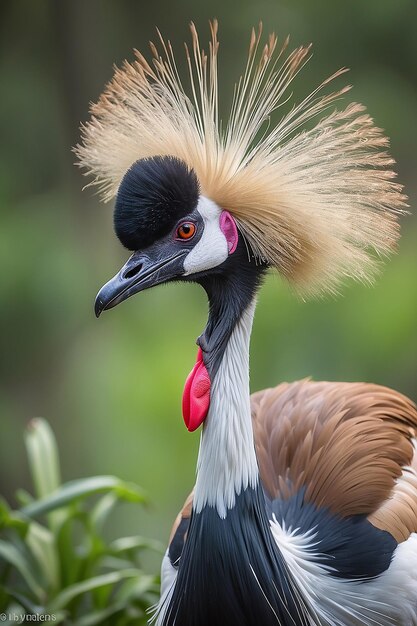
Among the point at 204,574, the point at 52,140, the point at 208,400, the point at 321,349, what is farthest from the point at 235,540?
the point at 52,140

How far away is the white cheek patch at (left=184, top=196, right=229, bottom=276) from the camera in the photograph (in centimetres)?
193

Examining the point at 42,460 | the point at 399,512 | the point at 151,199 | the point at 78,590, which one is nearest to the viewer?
the point at 151,199

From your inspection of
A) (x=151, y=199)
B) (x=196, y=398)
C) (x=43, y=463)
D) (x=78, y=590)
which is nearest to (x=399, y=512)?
(x=196, y=398)

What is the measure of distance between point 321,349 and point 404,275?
492 mm

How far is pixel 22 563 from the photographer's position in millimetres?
2842

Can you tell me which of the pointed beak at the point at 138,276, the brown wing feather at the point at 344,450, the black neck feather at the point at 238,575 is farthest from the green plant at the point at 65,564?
the pointed beak at the point at 138,276

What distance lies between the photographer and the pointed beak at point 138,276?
6.05 ft

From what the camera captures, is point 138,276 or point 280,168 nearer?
point 138,276

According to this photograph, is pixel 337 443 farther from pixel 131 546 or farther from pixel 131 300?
pixel 131 300

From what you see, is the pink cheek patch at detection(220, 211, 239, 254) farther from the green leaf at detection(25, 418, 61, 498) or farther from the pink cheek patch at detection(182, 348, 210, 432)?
the green leaf at detection(25, 418, 61, 498)

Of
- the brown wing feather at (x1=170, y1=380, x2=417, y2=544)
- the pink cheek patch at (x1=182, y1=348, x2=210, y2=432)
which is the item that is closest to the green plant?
the brown wing feather at (x1=170, y1=380, x2=417, y2=544)

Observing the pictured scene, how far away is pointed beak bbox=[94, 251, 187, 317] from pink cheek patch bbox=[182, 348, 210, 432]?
192mm

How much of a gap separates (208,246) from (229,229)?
7 cm

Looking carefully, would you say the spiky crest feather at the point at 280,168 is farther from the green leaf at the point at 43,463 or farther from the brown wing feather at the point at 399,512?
the green leaf at the point at 43,463
